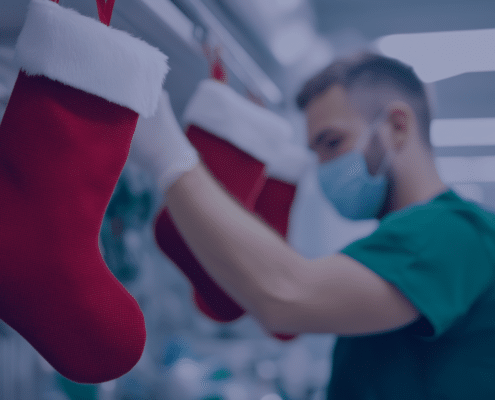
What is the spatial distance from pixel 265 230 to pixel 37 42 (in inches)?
14.1

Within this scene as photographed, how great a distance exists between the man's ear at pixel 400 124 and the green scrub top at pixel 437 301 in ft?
0.58

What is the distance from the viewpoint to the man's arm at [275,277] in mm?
575

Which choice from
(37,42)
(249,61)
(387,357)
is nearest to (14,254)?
(37,42)

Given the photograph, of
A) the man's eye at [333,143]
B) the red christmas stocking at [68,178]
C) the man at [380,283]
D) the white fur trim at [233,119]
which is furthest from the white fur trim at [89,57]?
the man's eye at [333,143]

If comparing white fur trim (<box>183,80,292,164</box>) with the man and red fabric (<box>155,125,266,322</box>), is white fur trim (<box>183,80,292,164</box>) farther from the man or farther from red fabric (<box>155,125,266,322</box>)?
the man

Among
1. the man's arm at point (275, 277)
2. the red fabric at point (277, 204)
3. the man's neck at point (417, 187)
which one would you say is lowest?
the red fabric at point (277, 204)

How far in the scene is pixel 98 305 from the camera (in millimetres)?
Answer: 564

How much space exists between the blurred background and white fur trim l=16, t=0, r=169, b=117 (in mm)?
122

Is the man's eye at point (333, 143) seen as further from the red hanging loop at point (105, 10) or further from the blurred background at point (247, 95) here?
the red hanging loop at point (105, 10)

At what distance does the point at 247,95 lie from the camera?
4.37ft

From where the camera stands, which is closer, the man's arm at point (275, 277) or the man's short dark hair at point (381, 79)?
the man's arm at point (275, 277)

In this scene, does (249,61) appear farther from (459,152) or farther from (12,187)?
(459,152)

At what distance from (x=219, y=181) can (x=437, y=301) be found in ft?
1.50

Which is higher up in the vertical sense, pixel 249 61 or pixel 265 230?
pixel 249 61
